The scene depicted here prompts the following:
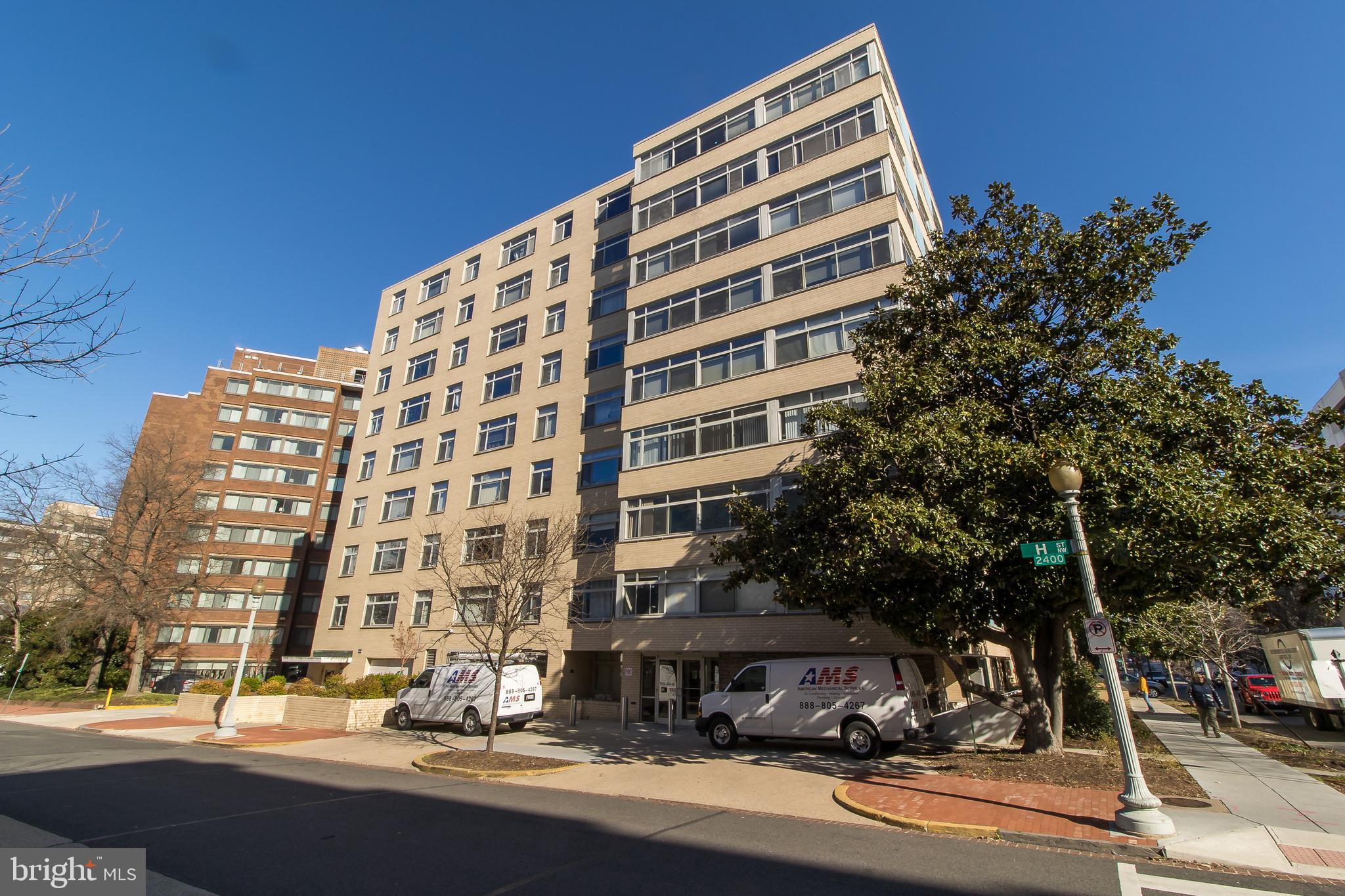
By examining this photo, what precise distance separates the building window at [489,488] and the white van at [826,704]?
17.4 meters

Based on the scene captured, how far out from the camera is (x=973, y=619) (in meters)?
13.1

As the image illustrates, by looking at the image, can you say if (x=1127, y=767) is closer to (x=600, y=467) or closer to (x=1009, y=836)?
(x=1009, y=836)

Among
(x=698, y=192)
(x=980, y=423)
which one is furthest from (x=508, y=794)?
(x=698, y=192)

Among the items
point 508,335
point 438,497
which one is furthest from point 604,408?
point 438,497

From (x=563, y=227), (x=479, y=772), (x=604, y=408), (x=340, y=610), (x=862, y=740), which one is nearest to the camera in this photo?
(x=479, y=772)

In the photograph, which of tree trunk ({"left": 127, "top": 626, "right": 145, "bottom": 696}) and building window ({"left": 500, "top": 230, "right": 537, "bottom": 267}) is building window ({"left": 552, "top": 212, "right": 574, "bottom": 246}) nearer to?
building window ({"left": 500, "top": 230, "right": 537, "bottom": 267})

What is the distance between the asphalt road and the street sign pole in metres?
0.83

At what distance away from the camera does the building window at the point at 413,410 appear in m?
37.6

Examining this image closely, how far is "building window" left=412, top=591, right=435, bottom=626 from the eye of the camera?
32.2 metres

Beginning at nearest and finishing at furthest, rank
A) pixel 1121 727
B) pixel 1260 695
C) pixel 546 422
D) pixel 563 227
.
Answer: pixel 1121 727 → pixel 1260 695 → pixel 546 422 → pixel 563 227

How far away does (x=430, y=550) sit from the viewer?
3341 cm

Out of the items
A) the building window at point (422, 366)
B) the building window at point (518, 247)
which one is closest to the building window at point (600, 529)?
the building window at point (422, 366)

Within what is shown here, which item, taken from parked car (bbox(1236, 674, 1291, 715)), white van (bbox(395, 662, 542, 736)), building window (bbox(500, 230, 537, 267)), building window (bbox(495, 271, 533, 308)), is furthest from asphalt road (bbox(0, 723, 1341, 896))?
parked car (bbox(1236, 674, 1291, 715))

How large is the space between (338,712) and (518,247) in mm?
25237
